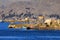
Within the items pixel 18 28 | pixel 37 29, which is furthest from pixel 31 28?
pixel 18 28

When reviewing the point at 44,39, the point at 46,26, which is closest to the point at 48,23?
the point at 46,26

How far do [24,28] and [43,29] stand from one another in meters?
9.37

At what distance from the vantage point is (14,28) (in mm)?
117062

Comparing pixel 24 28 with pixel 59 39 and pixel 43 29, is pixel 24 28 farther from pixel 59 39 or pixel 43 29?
pixel 59 39

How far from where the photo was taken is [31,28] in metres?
108

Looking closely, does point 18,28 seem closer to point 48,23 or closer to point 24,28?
point 24,28

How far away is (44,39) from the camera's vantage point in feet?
238

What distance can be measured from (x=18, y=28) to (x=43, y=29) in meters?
12.7

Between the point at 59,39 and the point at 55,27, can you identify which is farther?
the point at 55,27

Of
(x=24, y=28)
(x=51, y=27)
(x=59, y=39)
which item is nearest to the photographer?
(x=59, y=39)

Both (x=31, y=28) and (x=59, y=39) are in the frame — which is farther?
(x=31, y=28)

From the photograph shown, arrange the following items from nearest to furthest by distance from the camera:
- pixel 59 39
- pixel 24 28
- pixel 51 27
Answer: pixel 59 39 → pixel 51 27 → pixel 24 28

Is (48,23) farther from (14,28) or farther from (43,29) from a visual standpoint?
(14,28)

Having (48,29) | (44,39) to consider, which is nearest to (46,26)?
(48,29)
